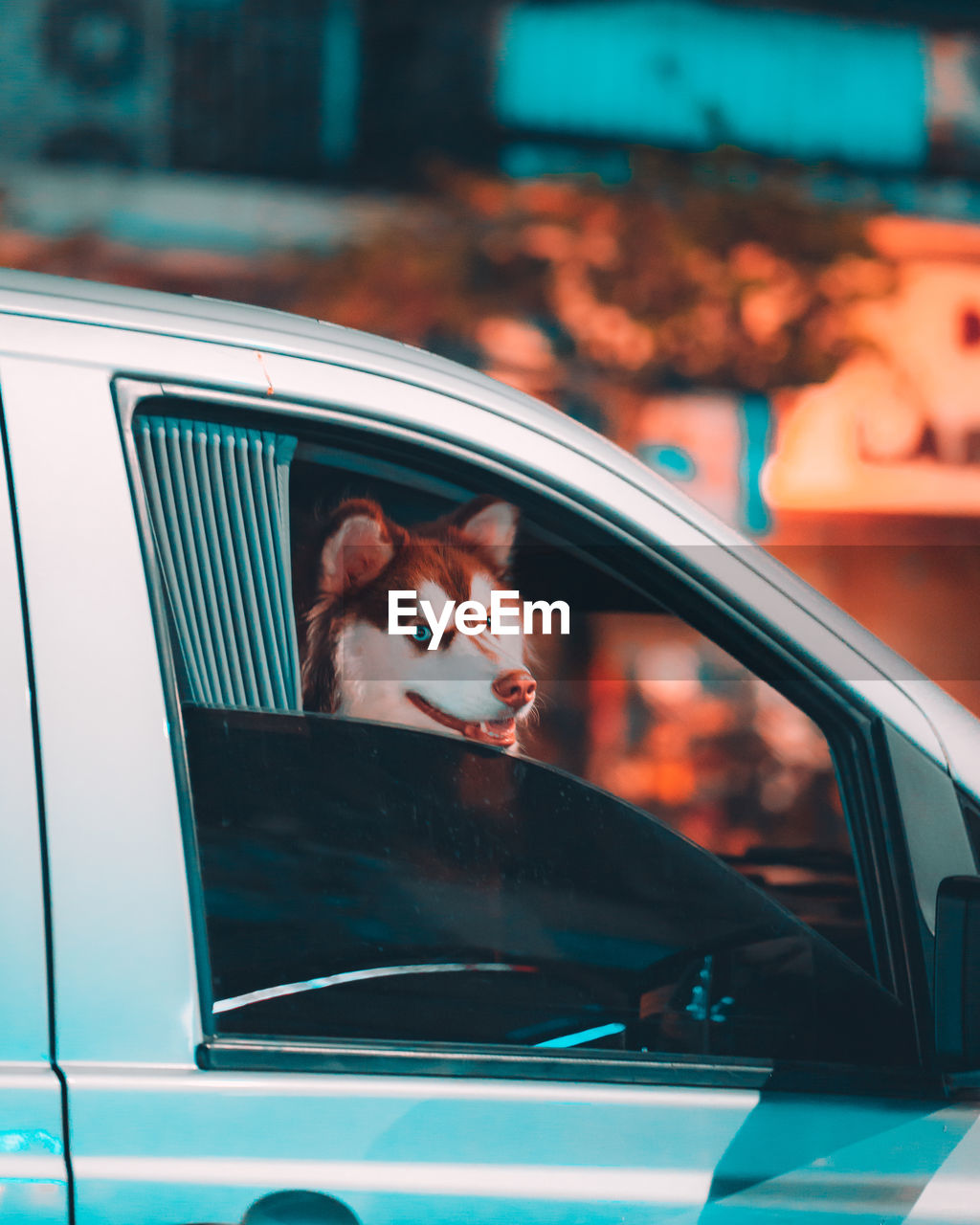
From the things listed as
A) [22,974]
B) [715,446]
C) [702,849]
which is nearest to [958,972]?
[702,849]

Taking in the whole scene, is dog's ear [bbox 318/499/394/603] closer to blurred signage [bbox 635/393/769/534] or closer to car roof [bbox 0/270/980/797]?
car roof [bbox 0/270/980/797]

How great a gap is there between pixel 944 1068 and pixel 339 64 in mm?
6917

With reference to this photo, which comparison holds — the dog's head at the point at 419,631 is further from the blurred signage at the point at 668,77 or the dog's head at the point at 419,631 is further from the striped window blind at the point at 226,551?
the blurred signage at the point at 668,77

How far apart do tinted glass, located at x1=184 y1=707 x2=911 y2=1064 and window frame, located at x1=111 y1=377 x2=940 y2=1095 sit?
0.03 meters

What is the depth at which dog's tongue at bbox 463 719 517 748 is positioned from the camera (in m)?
1.25

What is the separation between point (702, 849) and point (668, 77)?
264 inches

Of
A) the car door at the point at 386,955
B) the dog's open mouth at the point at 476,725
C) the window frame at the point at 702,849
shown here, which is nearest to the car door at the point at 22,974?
the car door at the point at 386,955

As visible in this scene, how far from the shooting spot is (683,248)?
21.2ft

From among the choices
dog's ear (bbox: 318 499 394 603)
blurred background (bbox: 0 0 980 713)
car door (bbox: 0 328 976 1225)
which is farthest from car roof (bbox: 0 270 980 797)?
blurred background (bbox: 0 0 980 713)

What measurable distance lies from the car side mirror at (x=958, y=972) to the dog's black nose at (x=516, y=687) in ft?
1.56

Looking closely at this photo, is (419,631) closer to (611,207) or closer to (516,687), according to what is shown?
(516,687)

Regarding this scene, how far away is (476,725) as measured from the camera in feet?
4.14

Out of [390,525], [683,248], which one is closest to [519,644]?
[390,525]

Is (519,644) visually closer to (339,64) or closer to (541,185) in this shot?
(541,185)
